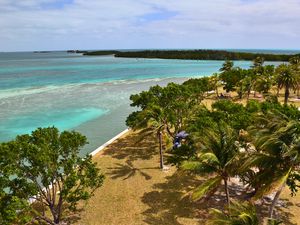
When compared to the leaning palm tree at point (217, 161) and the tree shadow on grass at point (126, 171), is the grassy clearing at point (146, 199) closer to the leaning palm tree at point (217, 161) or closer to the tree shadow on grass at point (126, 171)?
the tree shadow on grass at point (126, 171)

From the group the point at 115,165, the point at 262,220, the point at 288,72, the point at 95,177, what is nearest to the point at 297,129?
the point at 262,220

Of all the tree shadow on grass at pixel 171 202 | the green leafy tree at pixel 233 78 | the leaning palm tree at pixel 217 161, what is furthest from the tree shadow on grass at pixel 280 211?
the green leafy tree at pixel 233 78

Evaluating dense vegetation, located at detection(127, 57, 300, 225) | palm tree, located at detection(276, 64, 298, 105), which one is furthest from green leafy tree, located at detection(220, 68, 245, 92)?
dense vegetation, located at detection(127, 57, 300, 225)

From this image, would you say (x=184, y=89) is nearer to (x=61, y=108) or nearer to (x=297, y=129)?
(x=297, y=129)

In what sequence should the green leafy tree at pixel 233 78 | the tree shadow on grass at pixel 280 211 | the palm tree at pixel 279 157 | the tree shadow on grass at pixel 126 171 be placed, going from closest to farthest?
the palm tree at pixel 279 157, the tree shadow on grass at pixel 280 211, the tree shadow on grass at pixel 126 171, the green leafy tree at pixel 233 78

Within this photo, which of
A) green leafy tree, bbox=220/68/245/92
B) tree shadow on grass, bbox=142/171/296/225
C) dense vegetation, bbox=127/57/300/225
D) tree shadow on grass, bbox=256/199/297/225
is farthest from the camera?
green leafy tree, bbox=220/68/245/92

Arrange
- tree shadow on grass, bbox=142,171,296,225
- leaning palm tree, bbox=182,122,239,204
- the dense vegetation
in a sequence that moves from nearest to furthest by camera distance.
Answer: the dense vegetation
leaning palm tree, bbox=182,122,239,204
tree shadow on grass, bbox=142,171,296,225

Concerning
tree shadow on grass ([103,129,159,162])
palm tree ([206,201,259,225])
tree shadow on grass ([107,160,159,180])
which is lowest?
tree shadow on grass ([107,160,159,180])

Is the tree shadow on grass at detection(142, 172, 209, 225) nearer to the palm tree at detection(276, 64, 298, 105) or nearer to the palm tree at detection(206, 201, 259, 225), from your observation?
the palm tree at detection(206, 201, 259, 225)
